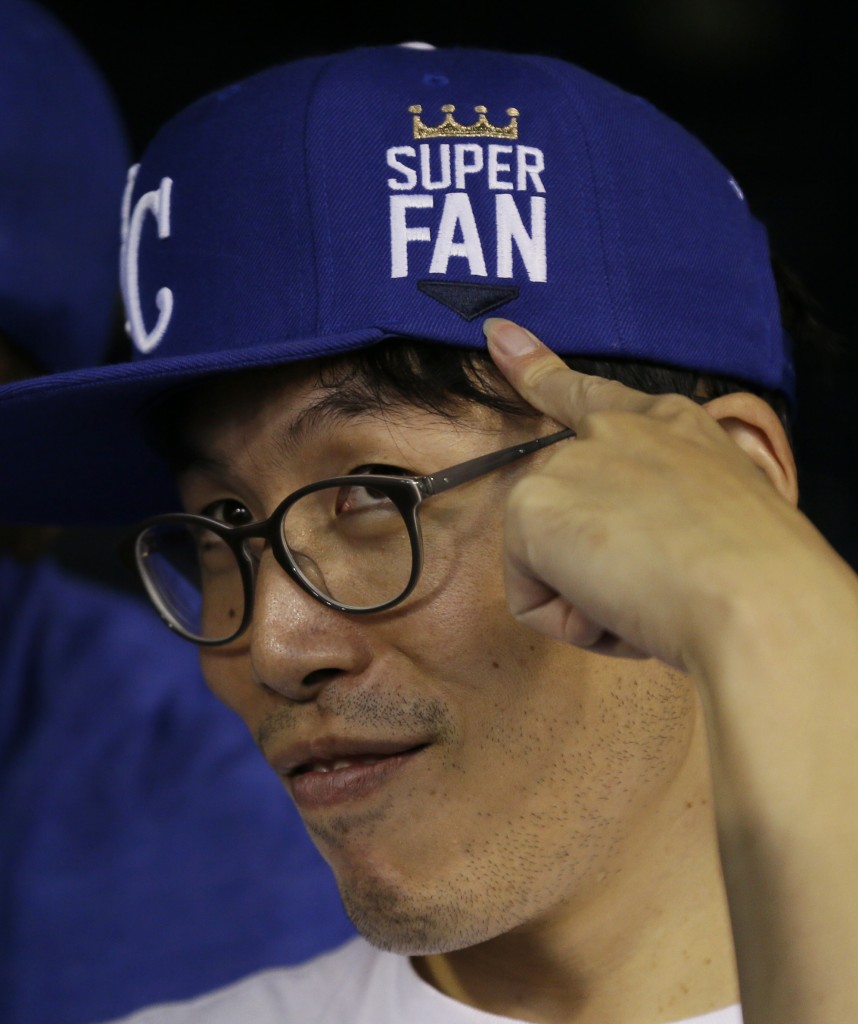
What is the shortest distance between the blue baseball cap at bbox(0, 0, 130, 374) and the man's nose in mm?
877

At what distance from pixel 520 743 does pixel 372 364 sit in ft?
1.25

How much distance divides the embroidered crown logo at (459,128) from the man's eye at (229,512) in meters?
0.42

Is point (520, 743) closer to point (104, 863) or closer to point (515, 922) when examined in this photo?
point (515, 922)

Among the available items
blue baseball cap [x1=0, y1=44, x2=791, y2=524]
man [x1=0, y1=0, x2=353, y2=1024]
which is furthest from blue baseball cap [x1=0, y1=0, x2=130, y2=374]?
blue baseball cap [x1=0, y1=44, x2=791, y2=524]

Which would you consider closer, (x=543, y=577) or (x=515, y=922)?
(x=543, y=577)

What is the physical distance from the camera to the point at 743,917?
0.93 metres

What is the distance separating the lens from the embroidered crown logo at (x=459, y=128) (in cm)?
137

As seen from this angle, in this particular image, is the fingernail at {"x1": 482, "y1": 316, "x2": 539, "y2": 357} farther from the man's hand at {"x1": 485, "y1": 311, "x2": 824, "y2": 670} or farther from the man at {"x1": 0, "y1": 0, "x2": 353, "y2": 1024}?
the man at {"x1": 0, "y1": 0, "x2": 353, "y2": 1024}

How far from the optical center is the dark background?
2488 millimetres

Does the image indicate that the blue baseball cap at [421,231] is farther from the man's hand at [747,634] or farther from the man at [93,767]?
the man at [93,767]

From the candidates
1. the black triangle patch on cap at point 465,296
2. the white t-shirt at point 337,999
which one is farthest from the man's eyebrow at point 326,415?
the white t-shirt at point 337,999

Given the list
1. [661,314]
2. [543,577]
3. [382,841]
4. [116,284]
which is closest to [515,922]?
[382,841]

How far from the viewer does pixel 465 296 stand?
4.36 ft

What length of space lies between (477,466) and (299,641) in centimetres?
23
